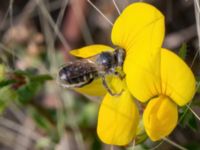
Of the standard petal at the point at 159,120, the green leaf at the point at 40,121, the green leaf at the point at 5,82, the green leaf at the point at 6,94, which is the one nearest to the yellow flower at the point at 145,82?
the standard petal at the point at 159,120

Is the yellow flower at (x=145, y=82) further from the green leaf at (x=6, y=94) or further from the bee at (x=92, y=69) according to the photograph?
the green leaf at (x=6, y=94)

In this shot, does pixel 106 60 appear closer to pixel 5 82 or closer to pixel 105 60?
pixel 105 60

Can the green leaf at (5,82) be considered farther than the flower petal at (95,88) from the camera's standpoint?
Yes

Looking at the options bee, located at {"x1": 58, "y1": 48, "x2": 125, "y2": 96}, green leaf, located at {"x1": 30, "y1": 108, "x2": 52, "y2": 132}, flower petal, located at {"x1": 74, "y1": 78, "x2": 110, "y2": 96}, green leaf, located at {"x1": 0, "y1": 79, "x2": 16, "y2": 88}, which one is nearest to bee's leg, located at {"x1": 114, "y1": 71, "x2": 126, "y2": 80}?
bee, located at {"x1": 58, "y1": 48, "x2": 125, "y2": 96}

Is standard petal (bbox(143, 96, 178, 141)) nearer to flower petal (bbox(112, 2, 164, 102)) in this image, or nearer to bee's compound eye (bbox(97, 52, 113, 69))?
flower petal (bbox(112, 2, 164, 102))

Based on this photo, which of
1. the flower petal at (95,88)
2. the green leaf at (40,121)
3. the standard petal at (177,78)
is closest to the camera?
the standard petal at (177,78)

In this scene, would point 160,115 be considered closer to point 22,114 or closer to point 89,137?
point 89,137
